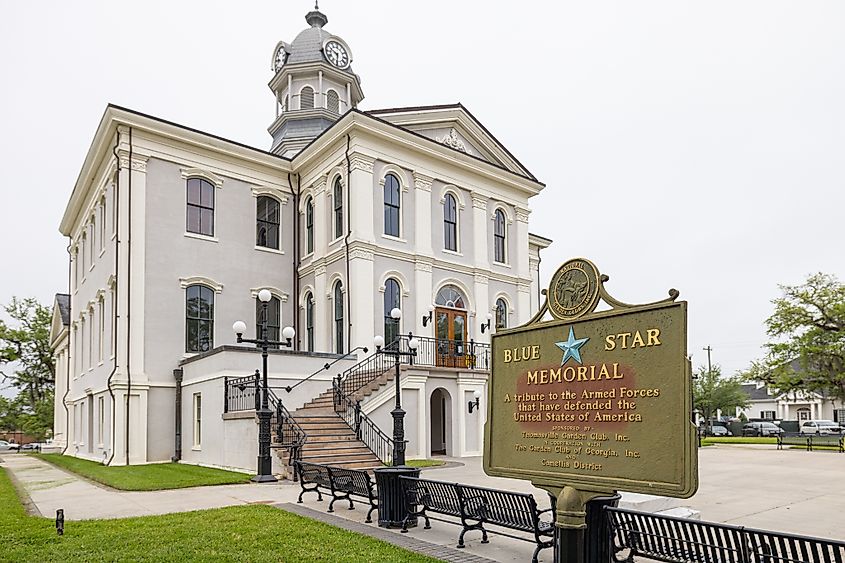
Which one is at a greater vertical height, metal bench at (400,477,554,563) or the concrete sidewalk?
metal bench at (400,477,554,563)

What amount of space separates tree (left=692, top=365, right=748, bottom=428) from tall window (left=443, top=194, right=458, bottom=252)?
1491 inches

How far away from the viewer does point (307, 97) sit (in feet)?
114

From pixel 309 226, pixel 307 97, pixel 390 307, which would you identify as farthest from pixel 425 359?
pixel 307 97

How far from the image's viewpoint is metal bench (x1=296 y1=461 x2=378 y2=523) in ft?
36.2

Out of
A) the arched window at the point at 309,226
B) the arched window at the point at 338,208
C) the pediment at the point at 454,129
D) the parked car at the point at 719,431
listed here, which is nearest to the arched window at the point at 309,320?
the arched window at the point at 309,226

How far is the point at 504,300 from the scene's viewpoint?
30.2 metres

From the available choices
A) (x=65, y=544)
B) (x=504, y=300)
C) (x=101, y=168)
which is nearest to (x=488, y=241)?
(x=504, y=300)

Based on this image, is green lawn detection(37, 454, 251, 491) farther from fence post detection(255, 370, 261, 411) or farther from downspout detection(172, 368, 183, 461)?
fence post detection(255, 370, 261, 411)

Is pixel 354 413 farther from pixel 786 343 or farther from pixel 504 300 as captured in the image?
pixel 786 343

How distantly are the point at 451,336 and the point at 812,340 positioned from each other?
22.7 metres

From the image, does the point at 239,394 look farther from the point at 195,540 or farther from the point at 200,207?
the point at 195,540

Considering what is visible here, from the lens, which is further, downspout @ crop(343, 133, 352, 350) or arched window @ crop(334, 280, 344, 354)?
arched window @ crop(334, 280, 344, 354)

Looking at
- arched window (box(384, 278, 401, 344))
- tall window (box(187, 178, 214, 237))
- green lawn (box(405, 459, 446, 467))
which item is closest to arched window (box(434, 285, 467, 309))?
arched window (box(384, 278, 401, 344))

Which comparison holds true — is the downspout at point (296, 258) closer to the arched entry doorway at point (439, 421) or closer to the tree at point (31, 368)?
the arched entry doorway at point (439, 421)
